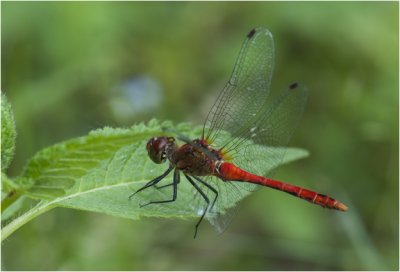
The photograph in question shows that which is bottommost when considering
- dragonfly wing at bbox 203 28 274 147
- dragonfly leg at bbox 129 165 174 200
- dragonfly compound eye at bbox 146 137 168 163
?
dragonfly leg at bbox 129 165 174 200

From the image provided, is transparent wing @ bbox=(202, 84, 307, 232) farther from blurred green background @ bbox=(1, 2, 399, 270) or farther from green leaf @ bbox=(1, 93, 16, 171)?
blurred green background @ bbox=(1, 2, 399, 270)

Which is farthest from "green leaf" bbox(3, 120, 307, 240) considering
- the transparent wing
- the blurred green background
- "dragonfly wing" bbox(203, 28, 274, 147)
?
the blurred green background

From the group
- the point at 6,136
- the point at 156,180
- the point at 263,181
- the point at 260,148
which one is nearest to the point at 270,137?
the point at 260,148

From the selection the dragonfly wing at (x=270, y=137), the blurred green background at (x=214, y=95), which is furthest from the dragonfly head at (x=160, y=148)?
the blurred green background at (x=214, y=95)

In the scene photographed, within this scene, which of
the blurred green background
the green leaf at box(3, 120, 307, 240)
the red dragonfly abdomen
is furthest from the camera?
the blurred green background

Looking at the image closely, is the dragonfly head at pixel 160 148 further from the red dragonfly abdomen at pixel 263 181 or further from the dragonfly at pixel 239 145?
the red dragonfly abdomen at pixel 263 181

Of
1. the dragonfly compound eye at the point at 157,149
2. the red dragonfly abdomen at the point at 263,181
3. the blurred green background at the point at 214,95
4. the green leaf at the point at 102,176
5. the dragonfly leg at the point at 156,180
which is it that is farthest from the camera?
the blurred green background at the point at 214,95

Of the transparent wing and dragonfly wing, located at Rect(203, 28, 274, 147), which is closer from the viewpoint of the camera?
the transparent wing

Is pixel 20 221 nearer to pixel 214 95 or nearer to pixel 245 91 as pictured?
pixel 245 91
